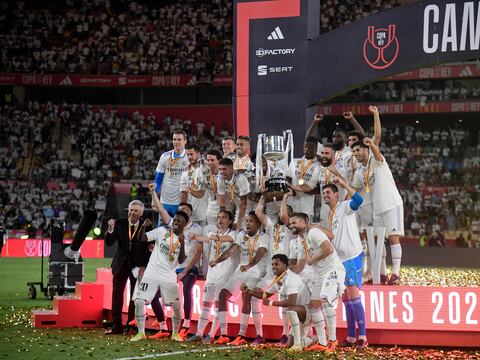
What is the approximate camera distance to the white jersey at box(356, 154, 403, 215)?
1202 cm

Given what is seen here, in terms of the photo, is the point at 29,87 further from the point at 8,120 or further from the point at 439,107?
the point at 439,107

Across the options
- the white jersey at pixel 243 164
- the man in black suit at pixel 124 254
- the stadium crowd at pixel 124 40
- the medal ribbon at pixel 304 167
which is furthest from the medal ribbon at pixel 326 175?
the stadium crowd at pixel 124 40

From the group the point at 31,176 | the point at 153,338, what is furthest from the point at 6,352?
the point at 31,176

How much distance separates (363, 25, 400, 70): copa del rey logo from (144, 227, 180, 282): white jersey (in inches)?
143

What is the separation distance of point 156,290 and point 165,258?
43 cm

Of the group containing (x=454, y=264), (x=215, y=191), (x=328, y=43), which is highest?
(x=328, y=43)

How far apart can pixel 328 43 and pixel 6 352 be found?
6.01 metres

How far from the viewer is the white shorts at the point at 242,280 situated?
11.7 meters

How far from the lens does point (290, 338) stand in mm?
11109

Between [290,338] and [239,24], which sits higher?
[239,24]

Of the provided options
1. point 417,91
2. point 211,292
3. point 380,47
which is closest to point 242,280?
point 211,292

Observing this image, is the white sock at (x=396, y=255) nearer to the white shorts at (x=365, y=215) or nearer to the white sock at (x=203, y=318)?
the white shorts at (x=365, y=215)

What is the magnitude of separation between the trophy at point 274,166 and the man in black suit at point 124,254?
71.9 inches

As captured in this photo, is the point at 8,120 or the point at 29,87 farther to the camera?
the point at 29,87
